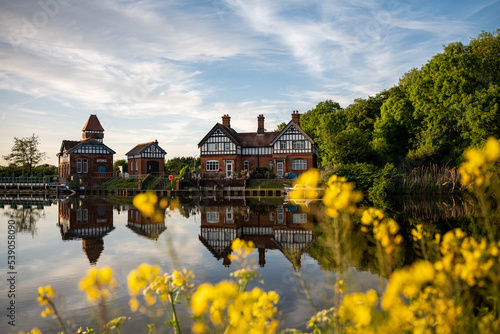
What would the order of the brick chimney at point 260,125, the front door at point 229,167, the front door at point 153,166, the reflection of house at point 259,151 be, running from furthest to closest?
1. the front door at point 153,166
2. the brick chimney at point 260,125
3. the front door at point 229,167
4. the reflection of house at point 259,151

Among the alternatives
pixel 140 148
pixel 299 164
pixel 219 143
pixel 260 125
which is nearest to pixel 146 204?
pixel 299 164

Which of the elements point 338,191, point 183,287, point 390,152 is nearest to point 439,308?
point 338,191

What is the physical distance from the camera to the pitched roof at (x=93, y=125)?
181 ft

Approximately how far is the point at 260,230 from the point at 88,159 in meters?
41.9

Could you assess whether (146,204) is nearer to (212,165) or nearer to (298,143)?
(298,143)

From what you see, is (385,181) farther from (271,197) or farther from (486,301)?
(486,301)

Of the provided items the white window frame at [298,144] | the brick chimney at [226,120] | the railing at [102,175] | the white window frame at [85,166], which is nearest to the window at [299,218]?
the white window frame at [298,144]

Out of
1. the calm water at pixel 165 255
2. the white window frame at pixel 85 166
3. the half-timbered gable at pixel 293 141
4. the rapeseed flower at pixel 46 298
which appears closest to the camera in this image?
the rapeseed flower at pixel 46 298

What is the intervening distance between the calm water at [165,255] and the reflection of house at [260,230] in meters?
0.04

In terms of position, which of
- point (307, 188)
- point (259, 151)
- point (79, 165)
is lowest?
point (307, 188)

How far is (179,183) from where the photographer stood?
4122 centimetres

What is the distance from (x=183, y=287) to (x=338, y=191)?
6.23 ft

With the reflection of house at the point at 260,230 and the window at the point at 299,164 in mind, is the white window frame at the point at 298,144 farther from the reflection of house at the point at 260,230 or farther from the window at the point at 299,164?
the reflection of house at the point at 260,230

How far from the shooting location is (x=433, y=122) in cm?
3784
